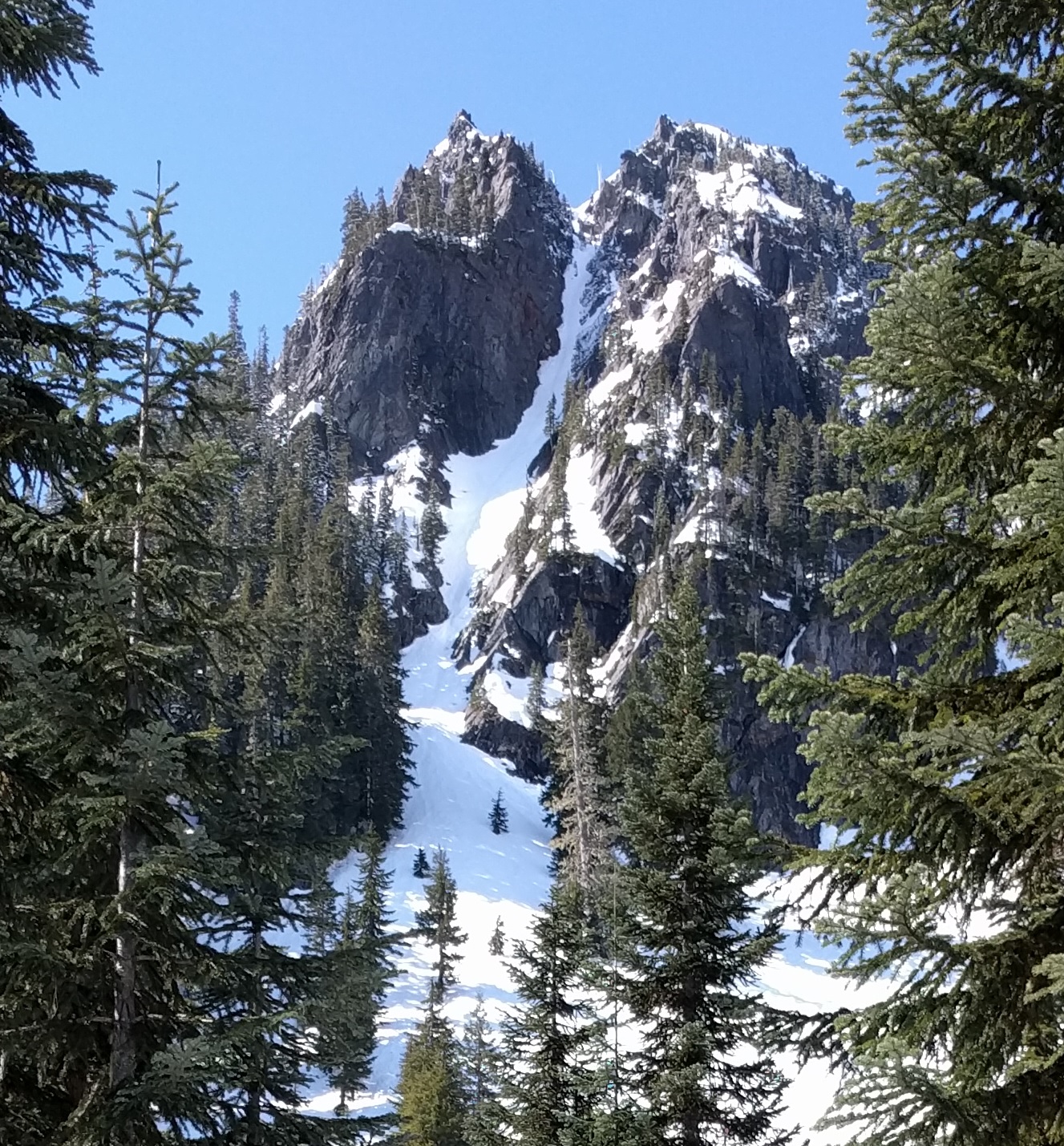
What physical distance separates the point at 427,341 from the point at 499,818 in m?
122

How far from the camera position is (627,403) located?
5256 inches

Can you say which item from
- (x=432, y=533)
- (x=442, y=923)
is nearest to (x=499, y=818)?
(x=442, y=923)

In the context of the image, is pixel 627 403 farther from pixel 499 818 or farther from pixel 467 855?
pixel 467 855

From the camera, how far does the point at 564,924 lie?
14.3 meters

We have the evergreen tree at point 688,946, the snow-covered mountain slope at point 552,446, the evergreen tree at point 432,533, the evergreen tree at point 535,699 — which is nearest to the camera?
the evergreen tree at point 688,946

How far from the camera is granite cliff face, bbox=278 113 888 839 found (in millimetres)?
100438

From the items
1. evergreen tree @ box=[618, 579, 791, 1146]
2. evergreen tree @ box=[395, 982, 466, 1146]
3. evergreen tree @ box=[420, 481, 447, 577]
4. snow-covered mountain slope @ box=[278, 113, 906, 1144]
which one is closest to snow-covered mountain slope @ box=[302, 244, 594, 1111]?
snow-covered mountain slope @ box=[278, 113, 906, 1144]

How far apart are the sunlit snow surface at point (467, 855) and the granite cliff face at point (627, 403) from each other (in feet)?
11.7

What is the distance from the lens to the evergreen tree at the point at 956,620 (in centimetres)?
425

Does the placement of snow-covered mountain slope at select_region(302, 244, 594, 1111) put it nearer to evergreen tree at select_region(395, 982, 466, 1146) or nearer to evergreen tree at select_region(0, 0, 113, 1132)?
evergreen tree at select_region(395, 982, 466, 1146)

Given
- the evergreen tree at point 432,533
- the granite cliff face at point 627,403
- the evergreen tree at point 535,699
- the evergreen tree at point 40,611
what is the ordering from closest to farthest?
1. the evergreen tree at point 40,611
2. the evergreen tree at point 535,699
3. the granite cliff face at point 627,403
4. the evergreen tree at point 432,533

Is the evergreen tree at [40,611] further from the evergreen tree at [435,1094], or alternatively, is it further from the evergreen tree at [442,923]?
the evergreen tree at [442,923]

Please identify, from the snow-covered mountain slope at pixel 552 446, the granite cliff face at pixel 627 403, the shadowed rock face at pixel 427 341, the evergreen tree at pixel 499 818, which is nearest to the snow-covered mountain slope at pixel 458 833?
the snow-covered mountain slope at pixel 552 446

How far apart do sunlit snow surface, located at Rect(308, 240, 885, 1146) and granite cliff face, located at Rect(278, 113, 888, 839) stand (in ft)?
11.7
